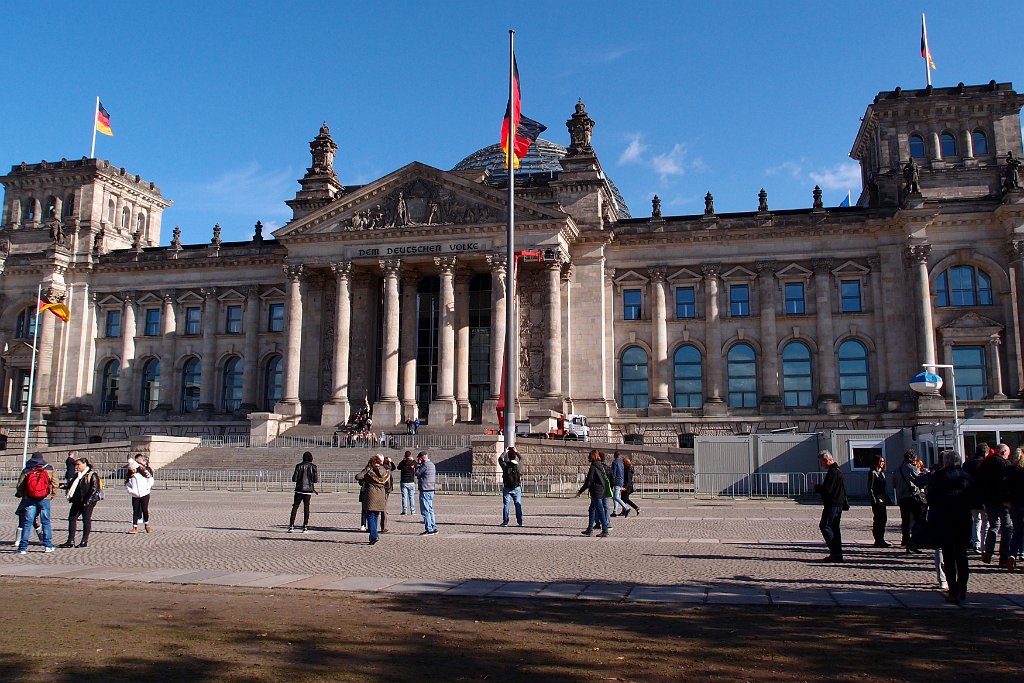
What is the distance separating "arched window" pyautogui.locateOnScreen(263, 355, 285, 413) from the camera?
204 feet

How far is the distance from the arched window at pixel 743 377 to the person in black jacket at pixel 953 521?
1721 inches

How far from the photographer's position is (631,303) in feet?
190

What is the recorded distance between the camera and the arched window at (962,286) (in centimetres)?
5262

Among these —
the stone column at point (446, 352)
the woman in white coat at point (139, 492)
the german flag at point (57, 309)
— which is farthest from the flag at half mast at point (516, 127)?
the german flag at point (57, 309)

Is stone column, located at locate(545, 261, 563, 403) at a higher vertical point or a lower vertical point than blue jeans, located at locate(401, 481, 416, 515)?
higher

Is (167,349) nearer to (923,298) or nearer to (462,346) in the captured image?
(462,346)

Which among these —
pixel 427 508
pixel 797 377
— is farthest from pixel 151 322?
pixel 427 508

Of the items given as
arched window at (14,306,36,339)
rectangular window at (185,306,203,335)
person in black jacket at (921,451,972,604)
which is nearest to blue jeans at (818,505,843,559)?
person in black jacket at (921,451,972,604)

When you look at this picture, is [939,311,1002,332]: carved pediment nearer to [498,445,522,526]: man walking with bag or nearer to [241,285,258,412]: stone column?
[498,445,522,526]: man walking with bag

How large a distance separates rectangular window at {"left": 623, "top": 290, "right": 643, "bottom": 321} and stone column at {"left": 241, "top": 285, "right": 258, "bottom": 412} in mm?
26693

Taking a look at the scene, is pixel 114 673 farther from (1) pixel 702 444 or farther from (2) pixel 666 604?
(1) pixel 702 444

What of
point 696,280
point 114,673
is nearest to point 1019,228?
point 696,280

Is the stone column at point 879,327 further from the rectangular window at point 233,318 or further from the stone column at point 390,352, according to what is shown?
the rectangular window at point 233,318

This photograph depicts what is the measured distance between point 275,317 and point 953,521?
185ft
